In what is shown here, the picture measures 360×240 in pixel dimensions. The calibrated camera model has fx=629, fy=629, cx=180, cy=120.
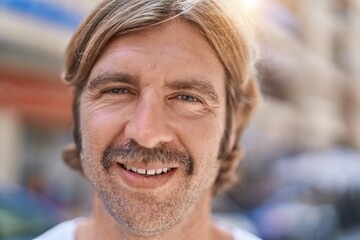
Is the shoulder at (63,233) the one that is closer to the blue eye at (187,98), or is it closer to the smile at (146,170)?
the smile at (146,170)

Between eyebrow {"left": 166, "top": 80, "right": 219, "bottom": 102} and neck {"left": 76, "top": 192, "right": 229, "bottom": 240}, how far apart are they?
37 centimetres

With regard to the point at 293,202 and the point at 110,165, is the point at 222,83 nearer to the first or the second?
the point at 110,165

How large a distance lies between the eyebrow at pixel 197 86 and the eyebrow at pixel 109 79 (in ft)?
0.37

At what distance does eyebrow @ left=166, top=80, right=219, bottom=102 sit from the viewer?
1.93 metres

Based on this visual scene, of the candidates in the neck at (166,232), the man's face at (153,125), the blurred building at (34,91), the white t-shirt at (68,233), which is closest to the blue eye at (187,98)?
the man's face at (153,125)

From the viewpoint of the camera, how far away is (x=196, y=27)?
2.00 meters

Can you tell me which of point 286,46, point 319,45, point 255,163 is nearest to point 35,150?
point 255,163

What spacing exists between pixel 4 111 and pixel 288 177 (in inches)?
293

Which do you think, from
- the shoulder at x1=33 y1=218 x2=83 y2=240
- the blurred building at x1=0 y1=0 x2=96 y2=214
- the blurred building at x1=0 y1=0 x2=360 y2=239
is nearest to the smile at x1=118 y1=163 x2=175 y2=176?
the shoulder at x1=33 y1=218 x2=83 y2=240

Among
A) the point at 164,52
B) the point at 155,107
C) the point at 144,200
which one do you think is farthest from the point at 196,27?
the point at 144,200

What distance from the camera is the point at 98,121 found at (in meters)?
1.94

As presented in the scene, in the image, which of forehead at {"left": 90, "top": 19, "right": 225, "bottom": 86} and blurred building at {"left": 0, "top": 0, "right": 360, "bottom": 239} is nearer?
forehead at {"left": 90, "top": 19, "right": 225, "bottom": 86}

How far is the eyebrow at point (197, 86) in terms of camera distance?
6.32 ft

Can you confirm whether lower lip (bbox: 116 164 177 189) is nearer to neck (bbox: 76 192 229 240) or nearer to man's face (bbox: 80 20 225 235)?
man's face (bbox: 80 20 225 235)
